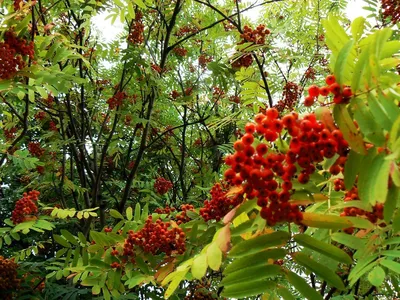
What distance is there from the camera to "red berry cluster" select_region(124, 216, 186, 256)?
2037 mm

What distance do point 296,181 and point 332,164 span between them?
0.34ft

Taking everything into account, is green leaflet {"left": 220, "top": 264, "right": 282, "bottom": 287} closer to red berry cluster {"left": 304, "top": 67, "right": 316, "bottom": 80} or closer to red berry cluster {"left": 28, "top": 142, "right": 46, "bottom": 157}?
red berry cluster {"left": 304, "top": 67, "right": 316, "bottom": 80}

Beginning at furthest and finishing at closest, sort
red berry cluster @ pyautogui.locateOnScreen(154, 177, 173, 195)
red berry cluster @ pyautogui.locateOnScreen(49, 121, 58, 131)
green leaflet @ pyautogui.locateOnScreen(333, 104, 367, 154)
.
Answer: red berry cluster @ pyautogui.locateOnScreen(154, 177, 173, 195), red berry cluster @ pyautogui.locateOnScreen(49, 121, 58, 131), green leaflet @ pyautogui.locateOnScreen(333, 104, 367, 154)

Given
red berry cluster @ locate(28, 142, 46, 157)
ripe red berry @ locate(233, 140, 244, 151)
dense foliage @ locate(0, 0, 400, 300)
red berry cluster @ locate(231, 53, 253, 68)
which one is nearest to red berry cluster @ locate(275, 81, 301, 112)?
dense foliage @ locate(0, 0, 400, 300)

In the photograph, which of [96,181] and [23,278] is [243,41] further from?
[23,278]

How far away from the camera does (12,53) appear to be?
239 centimetres

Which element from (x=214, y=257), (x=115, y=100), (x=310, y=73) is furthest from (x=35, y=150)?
(x=214, y=257)

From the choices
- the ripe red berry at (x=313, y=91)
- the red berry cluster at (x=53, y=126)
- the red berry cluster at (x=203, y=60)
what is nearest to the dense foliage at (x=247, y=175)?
the ripe red berry at (x=313, y=91)

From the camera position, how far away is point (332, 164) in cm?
103

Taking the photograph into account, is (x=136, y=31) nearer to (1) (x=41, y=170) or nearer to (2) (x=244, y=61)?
(2) (x=244, y=61)

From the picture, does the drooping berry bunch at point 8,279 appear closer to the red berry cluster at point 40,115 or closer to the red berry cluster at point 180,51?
the red berry cluster at point 40,115

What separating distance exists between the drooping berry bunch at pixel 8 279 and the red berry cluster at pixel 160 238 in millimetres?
1955

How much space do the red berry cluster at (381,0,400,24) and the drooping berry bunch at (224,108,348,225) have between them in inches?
99.7

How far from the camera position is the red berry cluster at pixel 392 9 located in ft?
10.3
